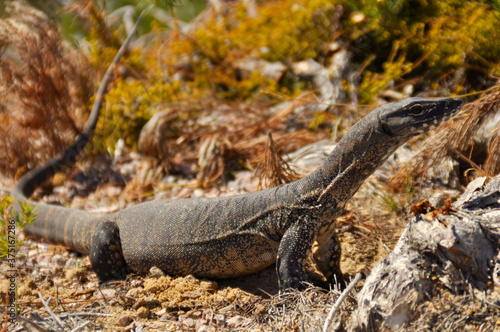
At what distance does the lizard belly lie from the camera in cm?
386

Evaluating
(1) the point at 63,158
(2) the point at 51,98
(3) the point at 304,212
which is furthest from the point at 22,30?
(3) the point at 304,212

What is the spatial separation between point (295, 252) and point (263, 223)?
14.9 inches

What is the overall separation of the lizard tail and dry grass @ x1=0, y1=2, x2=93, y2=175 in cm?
29

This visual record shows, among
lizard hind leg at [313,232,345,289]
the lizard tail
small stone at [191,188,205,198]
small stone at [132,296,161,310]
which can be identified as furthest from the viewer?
small stone at [191,188,205,198]

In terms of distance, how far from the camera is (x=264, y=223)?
3771mm

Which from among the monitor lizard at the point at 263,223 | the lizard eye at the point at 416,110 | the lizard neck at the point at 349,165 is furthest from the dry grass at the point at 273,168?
the lizard eye at the point at 416,110

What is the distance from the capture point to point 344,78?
7055 millimetres

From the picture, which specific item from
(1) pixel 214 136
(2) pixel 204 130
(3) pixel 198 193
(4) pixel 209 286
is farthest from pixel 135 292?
(2) pixel 204 130

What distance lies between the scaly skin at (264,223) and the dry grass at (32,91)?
8.75 feet

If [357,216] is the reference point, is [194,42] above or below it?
above

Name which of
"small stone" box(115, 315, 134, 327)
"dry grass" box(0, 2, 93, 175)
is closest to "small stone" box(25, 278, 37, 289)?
"small stone" box(115, 315, 134, 327)

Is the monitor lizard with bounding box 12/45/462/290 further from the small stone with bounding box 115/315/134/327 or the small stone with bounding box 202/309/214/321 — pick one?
the small stone with bounding box 115/315/134/327

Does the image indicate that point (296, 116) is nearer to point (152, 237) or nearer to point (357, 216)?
point (357, 216)

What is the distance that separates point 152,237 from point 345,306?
1.97m
